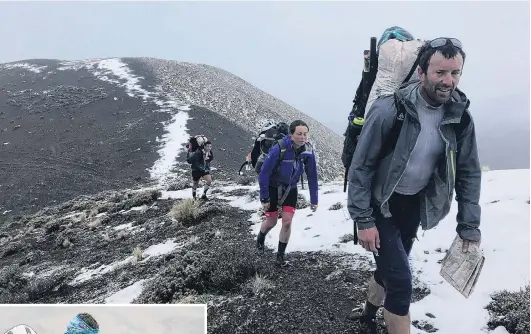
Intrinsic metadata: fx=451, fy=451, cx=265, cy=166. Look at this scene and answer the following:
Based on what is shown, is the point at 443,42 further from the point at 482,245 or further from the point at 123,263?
the point at 123,263

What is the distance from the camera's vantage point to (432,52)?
3004 millimetres

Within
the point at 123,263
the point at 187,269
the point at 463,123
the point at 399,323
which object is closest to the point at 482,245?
the point at 399,323

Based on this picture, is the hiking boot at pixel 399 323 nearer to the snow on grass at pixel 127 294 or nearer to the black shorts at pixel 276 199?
the black shorts at pixel 276 199

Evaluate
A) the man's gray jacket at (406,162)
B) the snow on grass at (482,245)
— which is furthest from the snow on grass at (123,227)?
the man's gray jacket at (406,162)

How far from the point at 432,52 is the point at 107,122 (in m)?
37.1

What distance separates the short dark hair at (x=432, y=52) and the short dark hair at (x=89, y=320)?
2931 mm

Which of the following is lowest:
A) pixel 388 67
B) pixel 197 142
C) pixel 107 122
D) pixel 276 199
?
pixel 107 122

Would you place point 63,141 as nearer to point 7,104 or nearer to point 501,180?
point 7,104

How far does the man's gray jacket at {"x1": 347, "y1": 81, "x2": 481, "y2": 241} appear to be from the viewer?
3078 millimetres

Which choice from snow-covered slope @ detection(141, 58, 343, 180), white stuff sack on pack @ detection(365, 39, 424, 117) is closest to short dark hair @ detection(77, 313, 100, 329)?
white stuff sack on pack @ detection(365, 39, 424, 117)

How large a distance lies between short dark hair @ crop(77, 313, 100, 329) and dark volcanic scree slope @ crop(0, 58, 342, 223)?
716 inches

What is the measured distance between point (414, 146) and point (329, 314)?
2.48 metres

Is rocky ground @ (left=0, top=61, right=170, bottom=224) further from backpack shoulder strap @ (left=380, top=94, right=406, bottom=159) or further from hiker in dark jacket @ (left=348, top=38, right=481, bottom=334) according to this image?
backpack shoulder strap @ (left=380, top=94, right=406, bottom=159)

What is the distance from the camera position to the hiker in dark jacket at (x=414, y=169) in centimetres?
303
